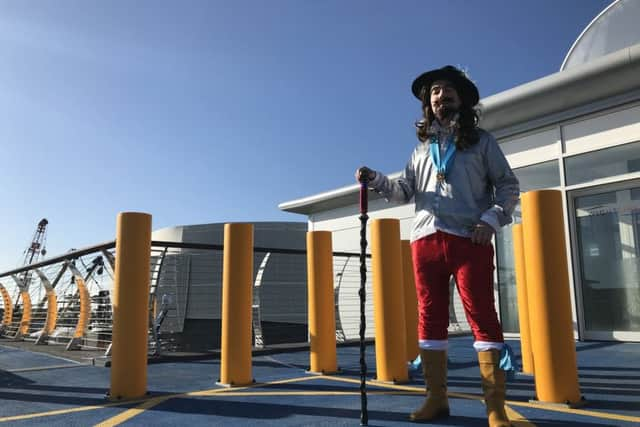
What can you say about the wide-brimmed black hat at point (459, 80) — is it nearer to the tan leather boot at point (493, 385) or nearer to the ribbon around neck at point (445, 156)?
the ribbon around neck at point (445, 156)

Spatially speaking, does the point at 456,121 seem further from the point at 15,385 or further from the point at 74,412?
the point at 15,385

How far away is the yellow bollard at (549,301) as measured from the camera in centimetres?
301

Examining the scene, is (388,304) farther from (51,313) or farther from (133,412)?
(51,313)

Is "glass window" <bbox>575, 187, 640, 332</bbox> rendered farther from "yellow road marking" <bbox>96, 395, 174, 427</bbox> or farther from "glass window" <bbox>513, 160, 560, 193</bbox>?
"yellow road marking" <bbox>96, 395, 174, 427</bbox>

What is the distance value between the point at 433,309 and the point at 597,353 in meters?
4.53

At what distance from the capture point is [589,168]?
8141 millimetres

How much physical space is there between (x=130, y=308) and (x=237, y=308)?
88 cm

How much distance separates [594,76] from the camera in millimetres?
7672

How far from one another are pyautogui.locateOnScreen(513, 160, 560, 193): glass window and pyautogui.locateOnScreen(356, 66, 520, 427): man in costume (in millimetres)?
6706

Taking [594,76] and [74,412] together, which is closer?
[74,412]

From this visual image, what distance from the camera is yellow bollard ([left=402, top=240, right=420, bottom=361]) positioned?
17.7 feet

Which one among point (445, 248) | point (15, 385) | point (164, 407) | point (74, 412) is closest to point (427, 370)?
point (445, 248)

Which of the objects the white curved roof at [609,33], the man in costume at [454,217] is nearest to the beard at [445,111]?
the man in costume at [454,217]

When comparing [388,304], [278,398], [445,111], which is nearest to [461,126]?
[445,111]
